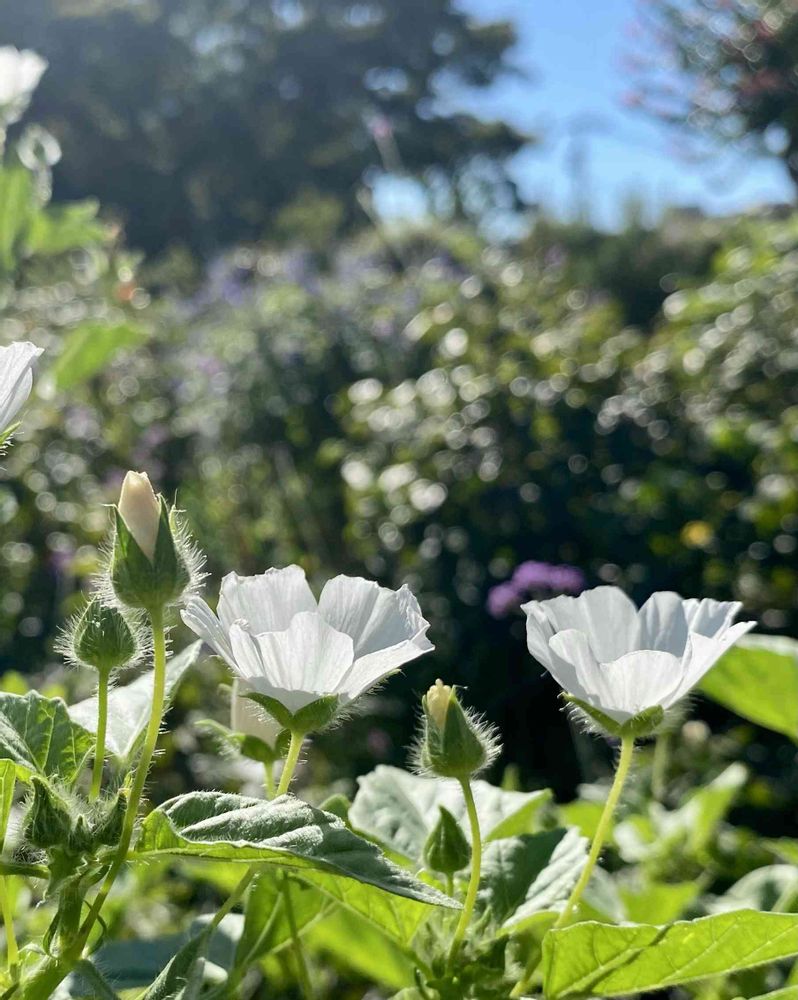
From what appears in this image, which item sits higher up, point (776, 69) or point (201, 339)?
point (776, 69)

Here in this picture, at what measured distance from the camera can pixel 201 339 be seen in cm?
351

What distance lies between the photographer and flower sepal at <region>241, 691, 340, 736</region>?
37cm

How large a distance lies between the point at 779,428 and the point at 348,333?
4.72 feet

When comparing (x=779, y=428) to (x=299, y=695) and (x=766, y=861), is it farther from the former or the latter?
(x=299, y=695)

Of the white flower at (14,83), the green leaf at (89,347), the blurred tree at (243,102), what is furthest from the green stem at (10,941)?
the blurred tree at (243,102)

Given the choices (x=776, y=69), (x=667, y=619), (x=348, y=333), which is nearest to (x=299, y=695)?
(x=667, y=619)

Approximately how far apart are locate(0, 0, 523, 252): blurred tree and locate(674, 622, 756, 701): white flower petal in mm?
12790

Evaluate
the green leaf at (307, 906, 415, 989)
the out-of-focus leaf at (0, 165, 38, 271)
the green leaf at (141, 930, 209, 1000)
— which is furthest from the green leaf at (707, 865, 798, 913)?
the out-of-focus leaf at (0, 165, 38, 271)

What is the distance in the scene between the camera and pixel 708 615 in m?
0.44

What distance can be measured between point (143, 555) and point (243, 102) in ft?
48.8

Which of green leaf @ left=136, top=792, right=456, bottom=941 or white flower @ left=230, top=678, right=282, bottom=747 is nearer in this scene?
green leaf @ left=136, top=792, right=456, bottom=941

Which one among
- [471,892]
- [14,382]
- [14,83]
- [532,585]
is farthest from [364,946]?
[532,585]

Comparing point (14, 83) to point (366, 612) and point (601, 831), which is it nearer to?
point (366, 612)

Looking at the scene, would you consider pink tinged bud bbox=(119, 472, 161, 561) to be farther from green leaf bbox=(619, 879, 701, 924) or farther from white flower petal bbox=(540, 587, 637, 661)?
green leaf bbox=(619, 879, 701, 924)
